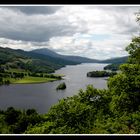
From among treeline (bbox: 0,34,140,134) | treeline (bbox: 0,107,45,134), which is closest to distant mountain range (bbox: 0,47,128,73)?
treeline (bbox: 0,107,45,134)

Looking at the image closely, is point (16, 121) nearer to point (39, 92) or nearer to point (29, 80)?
point (39, 92)

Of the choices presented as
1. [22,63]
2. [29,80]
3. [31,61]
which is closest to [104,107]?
[29,80]

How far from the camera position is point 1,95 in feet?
83.4

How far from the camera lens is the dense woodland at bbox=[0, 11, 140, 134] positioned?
9593 millimetres

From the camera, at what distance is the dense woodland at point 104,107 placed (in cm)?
959

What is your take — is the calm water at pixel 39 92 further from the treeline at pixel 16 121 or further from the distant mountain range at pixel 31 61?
the distant mountain range at pixel 31 61

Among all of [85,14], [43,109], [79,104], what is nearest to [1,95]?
[43,109]

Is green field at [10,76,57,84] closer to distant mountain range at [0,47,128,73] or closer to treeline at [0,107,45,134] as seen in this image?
distant mountain range at [0,47,128,73]

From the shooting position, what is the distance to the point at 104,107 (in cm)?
1110

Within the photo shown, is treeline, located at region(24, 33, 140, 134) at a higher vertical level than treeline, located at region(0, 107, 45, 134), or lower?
higher
